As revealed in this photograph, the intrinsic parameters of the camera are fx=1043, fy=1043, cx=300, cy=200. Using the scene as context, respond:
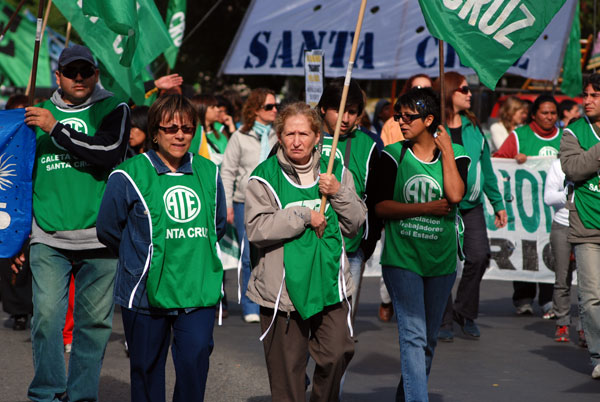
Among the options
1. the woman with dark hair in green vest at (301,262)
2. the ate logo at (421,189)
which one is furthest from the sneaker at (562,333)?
the woman with dark hair in green vest at (301,262)

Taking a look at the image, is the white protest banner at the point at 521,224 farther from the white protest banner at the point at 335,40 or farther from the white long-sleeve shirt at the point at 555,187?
the white protest banner at the point at 335,40

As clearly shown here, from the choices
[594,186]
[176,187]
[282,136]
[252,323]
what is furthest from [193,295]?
[252,323]

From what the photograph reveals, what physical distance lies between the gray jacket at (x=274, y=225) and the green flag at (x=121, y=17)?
53.5 inches

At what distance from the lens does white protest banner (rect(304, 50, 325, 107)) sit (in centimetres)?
920

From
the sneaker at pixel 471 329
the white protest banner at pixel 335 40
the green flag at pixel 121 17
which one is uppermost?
the white protest banner at pixel 335 40

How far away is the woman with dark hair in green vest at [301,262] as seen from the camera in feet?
16.7

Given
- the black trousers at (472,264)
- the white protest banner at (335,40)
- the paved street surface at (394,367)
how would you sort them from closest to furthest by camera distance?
the paved street surface at (394,367), the black trousers at (472,264), the white protest banner at (335,40)

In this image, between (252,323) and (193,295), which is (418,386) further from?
(252,323)

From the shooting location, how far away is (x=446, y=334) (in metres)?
9.03

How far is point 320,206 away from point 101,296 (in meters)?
1.58

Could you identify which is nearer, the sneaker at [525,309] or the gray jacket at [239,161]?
the gray jacket at [239,161]

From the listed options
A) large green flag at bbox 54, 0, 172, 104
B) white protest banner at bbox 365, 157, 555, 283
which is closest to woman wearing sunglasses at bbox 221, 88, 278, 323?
white protest banner at bbox 365, 157, 555, 283

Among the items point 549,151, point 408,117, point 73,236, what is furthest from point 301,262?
point 549,151

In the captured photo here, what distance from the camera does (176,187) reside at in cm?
507
